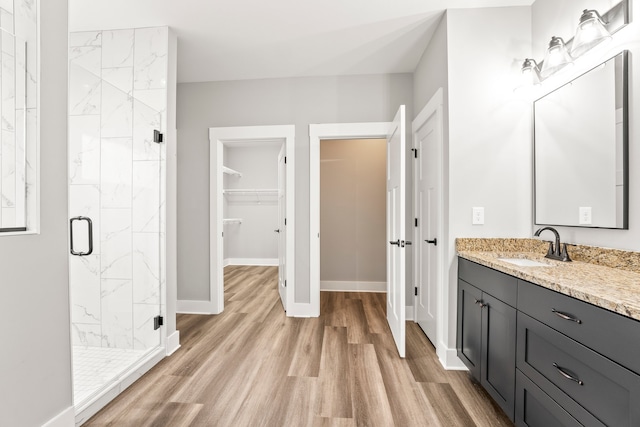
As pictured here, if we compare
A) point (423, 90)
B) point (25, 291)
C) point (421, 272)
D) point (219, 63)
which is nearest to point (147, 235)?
point (25, 291)

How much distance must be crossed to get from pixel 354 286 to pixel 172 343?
101 inches

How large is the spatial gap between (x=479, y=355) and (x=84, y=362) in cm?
274

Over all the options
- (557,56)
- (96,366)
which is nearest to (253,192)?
(96,366)

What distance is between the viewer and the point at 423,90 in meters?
2.92

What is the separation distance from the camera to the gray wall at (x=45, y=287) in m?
1.30

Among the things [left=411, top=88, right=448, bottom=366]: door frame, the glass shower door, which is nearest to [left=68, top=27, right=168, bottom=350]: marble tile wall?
the glass shower door

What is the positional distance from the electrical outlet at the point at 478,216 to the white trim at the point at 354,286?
92.0 inches


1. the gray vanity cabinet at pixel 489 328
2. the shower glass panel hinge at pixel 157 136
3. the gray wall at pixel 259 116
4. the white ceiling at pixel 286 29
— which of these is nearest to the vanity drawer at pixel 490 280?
the gray vanity cabinet at pixel 489 328

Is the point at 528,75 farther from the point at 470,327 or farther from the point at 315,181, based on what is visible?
the point at 315,181

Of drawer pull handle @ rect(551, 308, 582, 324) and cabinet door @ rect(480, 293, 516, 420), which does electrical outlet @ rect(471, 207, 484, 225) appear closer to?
cabinet door @ rect(480, 293, 516, 420)

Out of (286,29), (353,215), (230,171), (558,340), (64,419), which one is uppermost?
(286,29)

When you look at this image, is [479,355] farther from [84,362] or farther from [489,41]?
[84,362]

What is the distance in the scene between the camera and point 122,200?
243 centimetres

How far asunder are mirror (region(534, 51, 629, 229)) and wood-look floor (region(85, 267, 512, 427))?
4.06 ft
